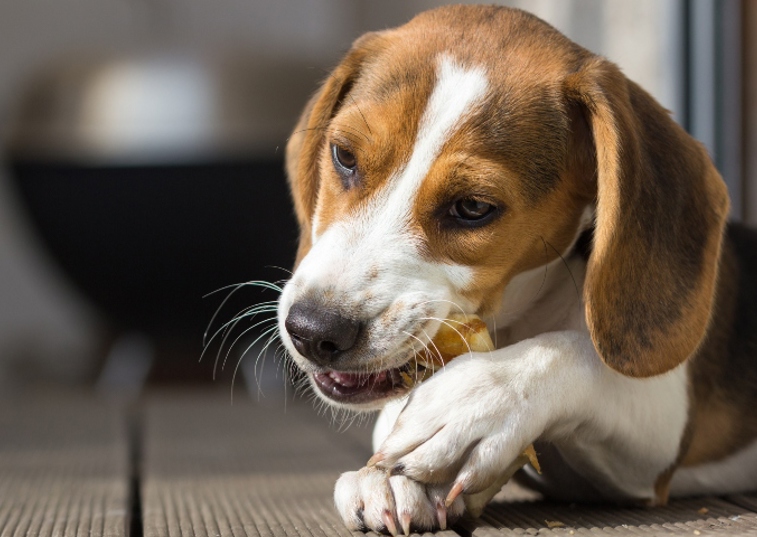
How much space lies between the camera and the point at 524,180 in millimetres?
2213

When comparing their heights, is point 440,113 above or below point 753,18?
below

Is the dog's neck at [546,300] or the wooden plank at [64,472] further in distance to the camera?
the dog's neck at [546,300]

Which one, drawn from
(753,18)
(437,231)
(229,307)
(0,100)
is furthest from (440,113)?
(0,100)

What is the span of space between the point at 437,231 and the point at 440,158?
0.46 ft

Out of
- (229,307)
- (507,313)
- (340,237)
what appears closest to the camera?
(340,237)

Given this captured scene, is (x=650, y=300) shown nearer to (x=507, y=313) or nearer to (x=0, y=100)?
(x=507, y=313)

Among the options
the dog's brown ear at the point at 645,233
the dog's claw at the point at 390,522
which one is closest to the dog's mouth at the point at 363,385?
the dog's claw at the point at 390,522

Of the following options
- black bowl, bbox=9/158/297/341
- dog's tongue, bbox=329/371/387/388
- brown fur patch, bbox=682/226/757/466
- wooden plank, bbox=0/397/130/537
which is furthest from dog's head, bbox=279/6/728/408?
black bowl, bbox=9/158/297/341

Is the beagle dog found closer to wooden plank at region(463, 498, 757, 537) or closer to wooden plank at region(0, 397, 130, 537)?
wooden plank at region(463, 498, 757, 537)

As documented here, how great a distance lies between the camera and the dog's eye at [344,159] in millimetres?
2303

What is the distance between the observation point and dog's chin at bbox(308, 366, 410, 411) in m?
2.10

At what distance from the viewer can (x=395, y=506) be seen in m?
1.92

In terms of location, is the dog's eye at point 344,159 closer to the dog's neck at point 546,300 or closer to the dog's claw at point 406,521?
the dog's neck at point 546,300

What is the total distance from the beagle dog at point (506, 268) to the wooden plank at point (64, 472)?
57 centimetres
